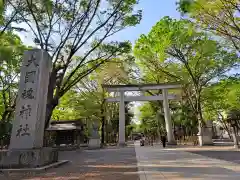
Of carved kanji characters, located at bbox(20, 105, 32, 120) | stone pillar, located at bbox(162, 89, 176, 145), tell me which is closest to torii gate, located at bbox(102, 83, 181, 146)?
stone pillar, located at bbox(162, 89, 176, 145)

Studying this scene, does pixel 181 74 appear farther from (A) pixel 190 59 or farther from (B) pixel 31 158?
(B) pixel 31 158

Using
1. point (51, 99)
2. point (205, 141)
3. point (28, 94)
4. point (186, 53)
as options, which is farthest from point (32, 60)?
point (205, 141)

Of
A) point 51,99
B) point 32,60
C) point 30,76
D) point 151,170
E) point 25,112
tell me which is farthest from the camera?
point 51,99

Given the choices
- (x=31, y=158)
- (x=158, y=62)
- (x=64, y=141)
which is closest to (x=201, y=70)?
(x=158, y=62)

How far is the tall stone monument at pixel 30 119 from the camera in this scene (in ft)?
26.9

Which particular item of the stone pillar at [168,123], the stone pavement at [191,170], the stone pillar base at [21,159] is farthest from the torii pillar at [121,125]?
the stone pillar base at [21,159]

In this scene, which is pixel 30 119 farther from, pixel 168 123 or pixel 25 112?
pixel 168 123

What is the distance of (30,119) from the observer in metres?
8.68

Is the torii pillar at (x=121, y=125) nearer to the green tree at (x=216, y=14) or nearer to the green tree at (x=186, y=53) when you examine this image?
the green tree at (x=186, y=53)

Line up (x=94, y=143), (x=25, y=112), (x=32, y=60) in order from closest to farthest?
(x=25, y=112) < (x=32, y=60) < (x=94, y=143)

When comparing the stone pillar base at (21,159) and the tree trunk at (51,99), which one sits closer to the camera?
the stone pillar base at (21,159)

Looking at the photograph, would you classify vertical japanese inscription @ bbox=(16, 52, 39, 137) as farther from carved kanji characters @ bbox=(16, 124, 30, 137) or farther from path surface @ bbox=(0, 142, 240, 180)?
path surface @ bbox=(0, 142, 240, 180)

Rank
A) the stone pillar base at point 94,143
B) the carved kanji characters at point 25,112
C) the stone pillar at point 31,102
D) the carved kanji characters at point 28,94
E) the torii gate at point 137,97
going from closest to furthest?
the stone pillar at point 31,102
the carved kanji characters at point 25,112
the carved kanji characters at point 28,94
the torii gate at point 137,97
the stone pillar base at point 94,143

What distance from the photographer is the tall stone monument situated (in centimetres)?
820
